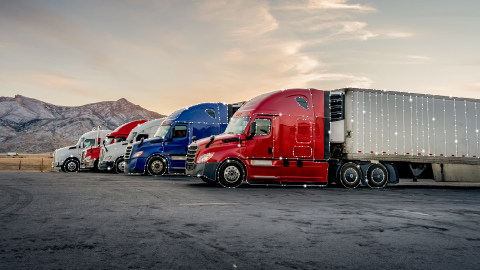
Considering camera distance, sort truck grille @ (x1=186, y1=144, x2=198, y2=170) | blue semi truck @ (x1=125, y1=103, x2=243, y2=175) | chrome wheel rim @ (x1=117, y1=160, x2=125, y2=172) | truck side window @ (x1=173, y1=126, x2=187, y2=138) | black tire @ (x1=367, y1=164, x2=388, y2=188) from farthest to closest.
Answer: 1. chrome wheel rim @ (x1=117, y1=160, x2=125, y2=172)
2. truck side window @ (x1=173, y1=126, x2=187, y2=138)
3. blue semi truck @ (x1=125, y1=103, x2=243, y2=175)
4. black tire @ (x1=367, y1=164, x2=388, y2=188)
5. truck grille @ (x1=186, y1=144, x2=198, y2=170)

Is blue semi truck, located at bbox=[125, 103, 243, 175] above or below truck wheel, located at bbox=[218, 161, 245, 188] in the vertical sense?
above

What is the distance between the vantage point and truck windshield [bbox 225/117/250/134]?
16.6m

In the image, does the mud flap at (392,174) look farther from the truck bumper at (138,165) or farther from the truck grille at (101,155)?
the truck grille at (101,155)

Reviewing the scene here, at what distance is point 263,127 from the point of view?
16.6 m

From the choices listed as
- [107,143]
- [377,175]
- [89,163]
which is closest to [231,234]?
[377,175]

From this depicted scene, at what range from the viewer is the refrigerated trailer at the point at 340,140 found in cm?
1641

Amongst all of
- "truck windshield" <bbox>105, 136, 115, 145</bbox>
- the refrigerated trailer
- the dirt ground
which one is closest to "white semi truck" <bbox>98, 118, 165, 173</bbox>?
"truck windshield" <bbox>105, 136, 115, 145</bbox>

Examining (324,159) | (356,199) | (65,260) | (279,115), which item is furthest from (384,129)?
(65,260)

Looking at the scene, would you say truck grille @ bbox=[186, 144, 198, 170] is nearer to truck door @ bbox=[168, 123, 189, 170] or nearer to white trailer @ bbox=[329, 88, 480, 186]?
white trailer @ bbox=[329, 88, 480, 186]

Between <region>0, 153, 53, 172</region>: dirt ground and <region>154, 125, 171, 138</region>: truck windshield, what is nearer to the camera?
<region>154, 125, 171, 138</region>: truck windshield

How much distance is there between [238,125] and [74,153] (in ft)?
55.1

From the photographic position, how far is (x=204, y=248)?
618 centimetres

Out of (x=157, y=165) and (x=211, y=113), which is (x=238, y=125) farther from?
(x=157, y=165)

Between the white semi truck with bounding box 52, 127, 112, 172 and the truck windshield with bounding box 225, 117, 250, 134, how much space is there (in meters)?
15.1
